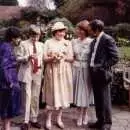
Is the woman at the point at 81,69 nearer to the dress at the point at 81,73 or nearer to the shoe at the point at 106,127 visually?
the dress at the point at 81,73

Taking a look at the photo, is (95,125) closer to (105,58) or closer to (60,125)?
(60,125)

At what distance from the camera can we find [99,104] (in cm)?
739

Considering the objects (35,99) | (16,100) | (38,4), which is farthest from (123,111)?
(38,4)

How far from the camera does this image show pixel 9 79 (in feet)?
21.7

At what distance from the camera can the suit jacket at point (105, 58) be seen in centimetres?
707

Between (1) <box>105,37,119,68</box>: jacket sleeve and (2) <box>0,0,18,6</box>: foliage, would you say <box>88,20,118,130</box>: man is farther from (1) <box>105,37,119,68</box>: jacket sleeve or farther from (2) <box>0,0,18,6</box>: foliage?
(2) <box>0,0,18,6</box>: foliage

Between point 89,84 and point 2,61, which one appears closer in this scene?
point 2,61

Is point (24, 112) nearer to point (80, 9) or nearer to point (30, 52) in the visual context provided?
point (30, 52)

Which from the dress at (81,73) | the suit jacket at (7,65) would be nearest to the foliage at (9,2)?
the dress at (81,73)

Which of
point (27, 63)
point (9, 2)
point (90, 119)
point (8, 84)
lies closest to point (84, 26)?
point (27, 63)

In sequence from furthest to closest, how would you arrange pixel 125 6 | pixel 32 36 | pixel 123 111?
pixel 125 6 → pixel 123 111 → pixel 32 36

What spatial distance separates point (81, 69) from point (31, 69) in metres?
0.85

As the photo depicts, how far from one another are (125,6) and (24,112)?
49.5 feet

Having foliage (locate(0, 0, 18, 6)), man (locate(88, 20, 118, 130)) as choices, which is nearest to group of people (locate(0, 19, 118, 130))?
man (locate(88, 20, 118, 130))
